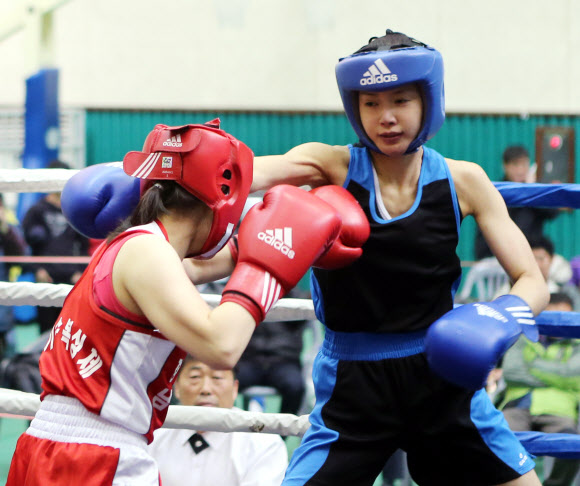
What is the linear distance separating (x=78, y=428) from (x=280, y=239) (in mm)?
494

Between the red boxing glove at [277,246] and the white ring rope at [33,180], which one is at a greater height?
the white ring rope at [33,180]

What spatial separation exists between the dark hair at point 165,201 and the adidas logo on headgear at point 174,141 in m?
0.07

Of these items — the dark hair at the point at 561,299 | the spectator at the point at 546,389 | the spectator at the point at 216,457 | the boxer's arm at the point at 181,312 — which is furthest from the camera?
the dark hair at the point at 561,299

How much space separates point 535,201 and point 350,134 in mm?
7426

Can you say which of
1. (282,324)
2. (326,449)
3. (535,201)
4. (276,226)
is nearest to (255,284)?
(276,226)

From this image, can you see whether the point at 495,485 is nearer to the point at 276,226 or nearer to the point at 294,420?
the point at 294,420

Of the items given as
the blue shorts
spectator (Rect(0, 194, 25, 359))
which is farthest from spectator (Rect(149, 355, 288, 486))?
spectator (Rect(0, 194, 25, 359))

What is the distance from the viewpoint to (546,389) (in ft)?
10.1

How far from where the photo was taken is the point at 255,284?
1389 mm

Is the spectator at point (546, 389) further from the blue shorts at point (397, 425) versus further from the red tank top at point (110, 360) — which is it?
the red tank top at point (110, 360)

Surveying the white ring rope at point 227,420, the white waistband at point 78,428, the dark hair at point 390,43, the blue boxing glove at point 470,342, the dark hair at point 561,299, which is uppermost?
the dark hair at point 390,43

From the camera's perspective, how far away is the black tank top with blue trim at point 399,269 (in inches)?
64.1

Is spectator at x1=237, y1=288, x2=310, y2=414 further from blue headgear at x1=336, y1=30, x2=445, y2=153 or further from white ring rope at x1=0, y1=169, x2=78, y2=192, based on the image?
blue headgear at x1=336, y1=30, x2=445, y2=153

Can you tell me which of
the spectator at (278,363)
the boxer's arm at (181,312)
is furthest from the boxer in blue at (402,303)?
the spectator at (278,363)
